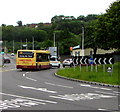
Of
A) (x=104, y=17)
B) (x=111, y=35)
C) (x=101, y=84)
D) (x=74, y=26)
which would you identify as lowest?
(x=101, y=84)

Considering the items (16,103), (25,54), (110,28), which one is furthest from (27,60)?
(16,103)

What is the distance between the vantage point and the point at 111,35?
3312cm

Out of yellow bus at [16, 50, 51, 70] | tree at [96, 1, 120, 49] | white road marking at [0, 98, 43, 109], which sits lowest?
white road marking at [0, 98, 43, 109]

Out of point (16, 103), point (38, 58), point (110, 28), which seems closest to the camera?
point (16, 103)

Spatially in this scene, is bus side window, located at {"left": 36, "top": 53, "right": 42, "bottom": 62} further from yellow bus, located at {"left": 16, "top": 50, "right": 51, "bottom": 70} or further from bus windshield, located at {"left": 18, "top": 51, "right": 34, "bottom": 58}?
bus windshield, located at {"left": 18, "top": 51, "right": 34, "bottom": 58}

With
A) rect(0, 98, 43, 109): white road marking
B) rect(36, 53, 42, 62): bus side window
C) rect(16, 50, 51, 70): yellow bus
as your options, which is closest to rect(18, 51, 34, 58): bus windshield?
rect(16, 50, 51, 70): yellow bus

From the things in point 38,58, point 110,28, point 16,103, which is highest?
point 110,28

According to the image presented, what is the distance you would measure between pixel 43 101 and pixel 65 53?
83.0 metres

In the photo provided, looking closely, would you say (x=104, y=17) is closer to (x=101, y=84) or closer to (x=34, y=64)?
(x=34, y=64)

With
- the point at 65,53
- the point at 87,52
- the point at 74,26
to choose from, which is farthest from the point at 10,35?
the point at 87,52

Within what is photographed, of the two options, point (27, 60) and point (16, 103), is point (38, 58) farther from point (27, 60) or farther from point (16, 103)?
point (16, 103)

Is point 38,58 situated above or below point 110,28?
below

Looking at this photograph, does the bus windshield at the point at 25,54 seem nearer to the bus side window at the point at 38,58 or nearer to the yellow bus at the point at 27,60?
the yellow bus at the point at 27,60

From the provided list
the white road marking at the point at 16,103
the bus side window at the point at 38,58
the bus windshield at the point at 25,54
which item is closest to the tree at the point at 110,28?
the bus side window at the point at 38,58
